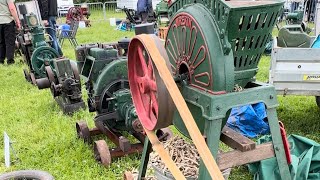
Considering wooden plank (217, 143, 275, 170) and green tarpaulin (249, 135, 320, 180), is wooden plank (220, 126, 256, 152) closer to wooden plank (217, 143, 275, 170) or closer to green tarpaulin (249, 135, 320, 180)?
wooden plank (217, 143, 275, 170)

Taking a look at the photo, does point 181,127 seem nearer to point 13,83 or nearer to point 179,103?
point 179,103

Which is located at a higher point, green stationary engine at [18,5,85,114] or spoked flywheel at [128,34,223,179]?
spoked flywheel at [128,34,223,179]

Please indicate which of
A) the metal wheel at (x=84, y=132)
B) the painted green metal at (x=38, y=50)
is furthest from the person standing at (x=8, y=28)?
the metal wheel at (x=84, y=132)

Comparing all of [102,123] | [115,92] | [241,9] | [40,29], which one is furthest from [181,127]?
[40,29]

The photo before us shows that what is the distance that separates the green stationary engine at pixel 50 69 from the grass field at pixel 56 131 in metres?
0.19

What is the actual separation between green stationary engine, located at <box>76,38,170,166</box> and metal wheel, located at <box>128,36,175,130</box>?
930mm

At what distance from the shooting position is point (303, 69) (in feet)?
12.0

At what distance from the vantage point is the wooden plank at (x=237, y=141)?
222cm

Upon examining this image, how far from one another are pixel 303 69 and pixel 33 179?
2704 mm

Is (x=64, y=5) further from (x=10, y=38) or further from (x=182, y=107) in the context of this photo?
(x=182, y=107)

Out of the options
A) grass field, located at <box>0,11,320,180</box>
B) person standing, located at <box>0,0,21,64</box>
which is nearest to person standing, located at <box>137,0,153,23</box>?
person standing, located at <box>0,0,21,64</box>

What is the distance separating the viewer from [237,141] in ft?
7.45

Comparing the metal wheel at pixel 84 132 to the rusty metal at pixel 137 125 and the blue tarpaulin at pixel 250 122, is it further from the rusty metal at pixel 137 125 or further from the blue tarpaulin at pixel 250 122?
the blue tarpaulin at pixel 250 122

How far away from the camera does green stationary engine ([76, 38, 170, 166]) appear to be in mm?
3441
